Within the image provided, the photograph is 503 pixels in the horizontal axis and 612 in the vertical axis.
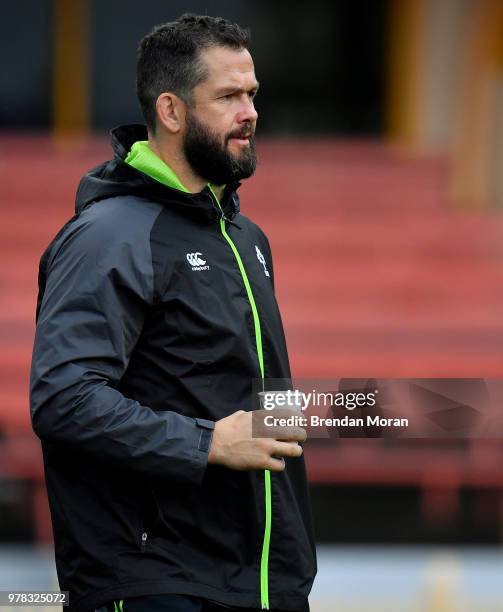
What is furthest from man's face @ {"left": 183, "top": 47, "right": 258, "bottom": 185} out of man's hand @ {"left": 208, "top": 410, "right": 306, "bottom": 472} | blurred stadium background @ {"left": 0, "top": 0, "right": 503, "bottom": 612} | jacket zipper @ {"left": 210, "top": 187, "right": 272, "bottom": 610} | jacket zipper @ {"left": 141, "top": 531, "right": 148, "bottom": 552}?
blurred stadium background @ {"left": 0, "top": 0, "right": 503, "bottom": 612}

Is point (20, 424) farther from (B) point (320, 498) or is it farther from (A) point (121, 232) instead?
(A) point (121, 232)

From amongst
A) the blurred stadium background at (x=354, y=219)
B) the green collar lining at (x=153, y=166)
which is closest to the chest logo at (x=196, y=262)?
the green collar lining at (x=153, y=166)

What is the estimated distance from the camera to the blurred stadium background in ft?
18.9

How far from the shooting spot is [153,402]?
211 cm

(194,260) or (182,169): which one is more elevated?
(182,169)

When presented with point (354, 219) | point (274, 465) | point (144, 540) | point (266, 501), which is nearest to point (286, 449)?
point (274, 465)

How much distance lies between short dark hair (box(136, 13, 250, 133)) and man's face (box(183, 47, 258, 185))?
15 mm

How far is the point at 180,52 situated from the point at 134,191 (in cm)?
26

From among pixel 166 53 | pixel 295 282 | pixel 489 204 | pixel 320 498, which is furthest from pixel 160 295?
pixel 489 204

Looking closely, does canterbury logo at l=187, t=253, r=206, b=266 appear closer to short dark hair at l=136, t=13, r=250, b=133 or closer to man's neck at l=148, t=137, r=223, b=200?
man's neck at l=148, t=137, r=223, b=200

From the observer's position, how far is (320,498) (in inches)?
244

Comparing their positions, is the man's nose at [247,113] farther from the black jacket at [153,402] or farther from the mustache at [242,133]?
the black jacket at [153,402]

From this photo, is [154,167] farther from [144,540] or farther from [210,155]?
[144,540]

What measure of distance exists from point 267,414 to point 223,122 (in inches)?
20.7
